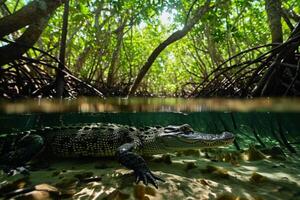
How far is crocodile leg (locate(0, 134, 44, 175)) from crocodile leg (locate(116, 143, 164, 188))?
42.2 inches

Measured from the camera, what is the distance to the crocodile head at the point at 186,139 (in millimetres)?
3246

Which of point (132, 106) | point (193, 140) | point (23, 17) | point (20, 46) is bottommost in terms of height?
point (193, 140)

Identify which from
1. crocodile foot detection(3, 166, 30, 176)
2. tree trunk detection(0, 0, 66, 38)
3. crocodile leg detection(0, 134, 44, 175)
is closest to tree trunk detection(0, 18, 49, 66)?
tree trunk detection(0, 0, 66, 38)

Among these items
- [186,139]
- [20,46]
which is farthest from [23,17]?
[186,139]

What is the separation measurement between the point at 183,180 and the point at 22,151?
190 centimetres

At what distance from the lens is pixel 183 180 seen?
2.60 metres

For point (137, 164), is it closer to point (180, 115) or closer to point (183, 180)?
point (183, 180)

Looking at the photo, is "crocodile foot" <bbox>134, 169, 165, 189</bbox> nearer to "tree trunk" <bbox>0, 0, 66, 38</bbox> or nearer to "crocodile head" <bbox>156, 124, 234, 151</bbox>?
"crocodile head" <bbox>156, 124, 234, 151</bbox>

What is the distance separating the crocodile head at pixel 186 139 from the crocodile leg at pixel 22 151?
54.3 inches

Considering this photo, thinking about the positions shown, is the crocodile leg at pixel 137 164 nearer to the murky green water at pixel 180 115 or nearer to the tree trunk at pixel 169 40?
the murky green water at pixel 180 115

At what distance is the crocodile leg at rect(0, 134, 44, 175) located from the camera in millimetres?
3369

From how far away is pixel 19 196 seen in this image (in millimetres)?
2160

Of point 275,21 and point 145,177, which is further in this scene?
point 275,21

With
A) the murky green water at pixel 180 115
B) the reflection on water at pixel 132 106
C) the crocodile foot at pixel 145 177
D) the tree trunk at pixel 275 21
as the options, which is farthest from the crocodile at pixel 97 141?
the tree trunk at pixel 275 21
